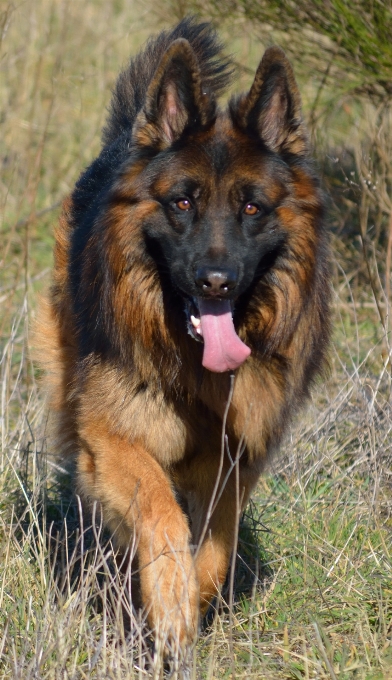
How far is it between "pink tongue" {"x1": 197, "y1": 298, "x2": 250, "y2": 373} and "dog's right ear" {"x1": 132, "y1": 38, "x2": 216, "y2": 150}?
703mm

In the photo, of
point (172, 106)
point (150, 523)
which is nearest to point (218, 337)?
point (150, 523)

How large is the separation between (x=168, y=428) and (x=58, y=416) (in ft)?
3.59

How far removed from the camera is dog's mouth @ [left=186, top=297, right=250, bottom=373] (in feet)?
11.1

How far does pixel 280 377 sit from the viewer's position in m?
3.79

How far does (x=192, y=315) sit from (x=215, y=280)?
0.31 m

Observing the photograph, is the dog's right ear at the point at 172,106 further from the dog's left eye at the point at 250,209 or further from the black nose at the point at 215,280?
the black nose at the point at 215,280

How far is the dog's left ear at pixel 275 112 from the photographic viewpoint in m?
3.51

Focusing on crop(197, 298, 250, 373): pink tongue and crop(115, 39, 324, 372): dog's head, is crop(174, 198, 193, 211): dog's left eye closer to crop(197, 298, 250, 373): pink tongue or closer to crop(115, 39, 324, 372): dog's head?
crop(115, 39, 324, 372): dog's head

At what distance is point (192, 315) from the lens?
3.49m

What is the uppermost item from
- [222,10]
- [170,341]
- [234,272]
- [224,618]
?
[222,10]

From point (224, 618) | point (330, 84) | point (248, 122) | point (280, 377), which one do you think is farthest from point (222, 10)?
point (224, 618)

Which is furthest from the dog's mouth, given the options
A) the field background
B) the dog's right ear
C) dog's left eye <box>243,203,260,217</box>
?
the field background

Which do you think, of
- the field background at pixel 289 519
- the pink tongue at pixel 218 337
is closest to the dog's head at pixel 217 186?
the pink tongue at pixel 218 337

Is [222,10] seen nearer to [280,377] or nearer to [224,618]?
[280,377]
